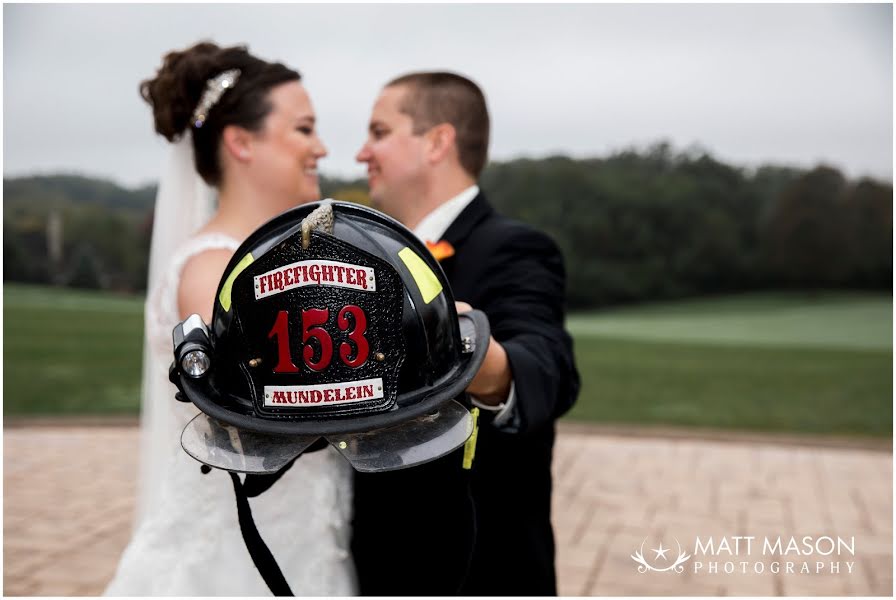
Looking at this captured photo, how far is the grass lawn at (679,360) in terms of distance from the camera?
10.2 meters

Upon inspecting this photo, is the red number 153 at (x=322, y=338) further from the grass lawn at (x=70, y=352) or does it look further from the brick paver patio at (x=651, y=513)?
the grass lawn at (x=70, y=352)

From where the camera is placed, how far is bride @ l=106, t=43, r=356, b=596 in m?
2.45

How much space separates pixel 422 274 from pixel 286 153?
119 cm

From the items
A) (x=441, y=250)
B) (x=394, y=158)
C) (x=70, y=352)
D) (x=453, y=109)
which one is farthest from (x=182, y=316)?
(x=70, y=352)

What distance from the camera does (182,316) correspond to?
2.30 metres

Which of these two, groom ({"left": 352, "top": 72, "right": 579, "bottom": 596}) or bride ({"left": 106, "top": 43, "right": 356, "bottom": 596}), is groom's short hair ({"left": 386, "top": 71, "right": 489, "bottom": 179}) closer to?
groom ({"left": 352, "top": 72, "right": 579, "bottom": 596})

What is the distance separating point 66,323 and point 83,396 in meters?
6.97

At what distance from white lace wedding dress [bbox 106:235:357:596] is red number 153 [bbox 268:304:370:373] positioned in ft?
3.43

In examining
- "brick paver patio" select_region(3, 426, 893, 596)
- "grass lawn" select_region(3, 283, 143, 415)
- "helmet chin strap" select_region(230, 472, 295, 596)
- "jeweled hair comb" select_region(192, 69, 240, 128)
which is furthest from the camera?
"grass lawn" select_region(3, 283, 143, 415)

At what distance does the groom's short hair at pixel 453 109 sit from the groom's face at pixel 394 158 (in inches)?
1.4

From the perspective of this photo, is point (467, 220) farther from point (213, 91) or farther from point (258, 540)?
point (258, 540)

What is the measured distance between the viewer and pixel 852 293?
21703mm

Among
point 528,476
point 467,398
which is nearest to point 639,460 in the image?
point 528,476

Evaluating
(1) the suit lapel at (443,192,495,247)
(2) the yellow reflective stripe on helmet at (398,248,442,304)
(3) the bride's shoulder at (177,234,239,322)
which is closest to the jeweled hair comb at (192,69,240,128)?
(3) the bride's shoulder at (177,234,239,322)
